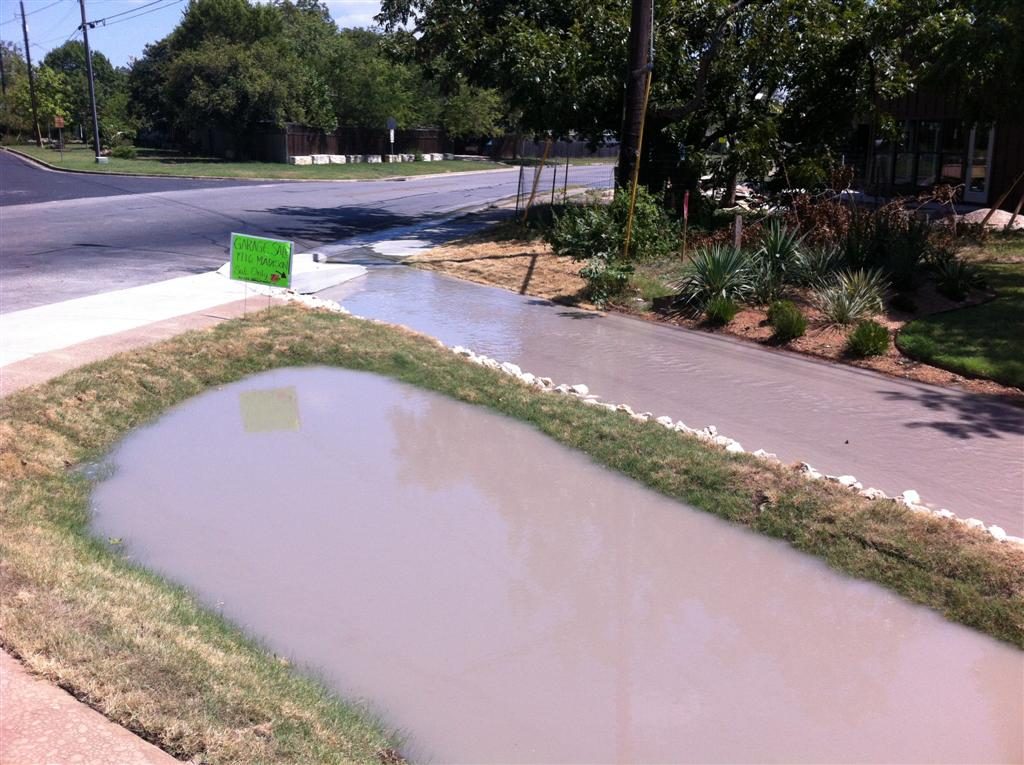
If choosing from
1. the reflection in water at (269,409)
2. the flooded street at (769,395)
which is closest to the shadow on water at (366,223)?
the flooded street at (769,395)

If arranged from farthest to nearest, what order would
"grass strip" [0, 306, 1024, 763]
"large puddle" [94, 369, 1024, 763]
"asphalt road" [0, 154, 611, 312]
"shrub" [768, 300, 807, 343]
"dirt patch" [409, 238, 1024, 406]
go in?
1. "asphalt road" [0, 154, 611, 312]
2. "shrub" [768, 300, 807, 343]
3. "dirt patch" [409, 238, 1024, 406]
4. "large puddle" [94, 369, 1024, 763]
5. "grass strip" [0, 306, 1024, 763]

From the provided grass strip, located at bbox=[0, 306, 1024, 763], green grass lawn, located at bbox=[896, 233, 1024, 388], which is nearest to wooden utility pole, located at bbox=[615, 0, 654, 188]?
green grass lawn, located at bbox=[896, 233, 1024, 388]

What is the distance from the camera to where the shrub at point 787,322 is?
1227 cm

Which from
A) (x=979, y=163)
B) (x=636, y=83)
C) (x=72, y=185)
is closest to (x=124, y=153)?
(x=72, y=185)

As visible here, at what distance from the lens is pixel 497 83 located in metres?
21.1

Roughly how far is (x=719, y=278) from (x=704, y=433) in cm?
578

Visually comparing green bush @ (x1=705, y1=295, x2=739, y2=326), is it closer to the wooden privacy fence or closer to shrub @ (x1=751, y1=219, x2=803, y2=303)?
shrub @ (x1=751, y1=219, x2=803, y2=303)

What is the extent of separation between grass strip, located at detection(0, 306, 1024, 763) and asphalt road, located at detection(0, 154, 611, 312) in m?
4.72

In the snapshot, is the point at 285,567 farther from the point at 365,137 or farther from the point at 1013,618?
the point at 365,137

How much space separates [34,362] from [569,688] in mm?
6629

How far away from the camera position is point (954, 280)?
13.8 meters

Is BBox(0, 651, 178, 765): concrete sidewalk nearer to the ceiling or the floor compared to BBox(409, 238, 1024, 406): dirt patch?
nearer to the ceiling

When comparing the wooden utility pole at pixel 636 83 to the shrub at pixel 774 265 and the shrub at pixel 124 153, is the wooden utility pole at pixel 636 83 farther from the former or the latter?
the shrub at pixel 124 153

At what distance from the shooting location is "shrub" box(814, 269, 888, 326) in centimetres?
1266
